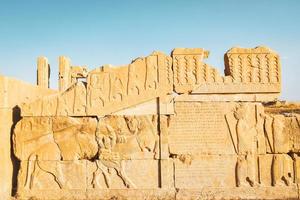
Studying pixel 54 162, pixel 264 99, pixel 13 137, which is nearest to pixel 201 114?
pixel 264 99

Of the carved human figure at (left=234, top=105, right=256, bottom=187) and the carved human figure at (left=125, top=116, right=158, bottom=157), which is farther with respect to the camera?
the carved human figure at (left=125, top=116, right=158, bottom=157)

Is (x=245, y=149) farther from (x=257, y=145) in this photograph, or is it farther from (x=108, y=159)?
(x=108, y=159)

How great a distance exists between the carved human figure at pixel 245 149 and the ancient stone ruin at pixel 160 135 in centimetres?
2

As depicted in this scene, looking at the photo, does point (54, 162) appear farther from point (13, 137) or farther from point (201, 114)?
point (201, 114)

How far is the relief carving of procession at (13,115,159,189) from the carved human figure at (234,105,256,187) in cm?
189

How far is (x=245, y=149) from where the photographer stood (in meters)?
7.73

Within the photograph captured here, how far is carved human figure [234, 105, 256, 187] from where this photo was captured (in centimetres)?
767

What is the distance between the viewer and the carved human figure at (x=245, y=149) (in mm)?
7668

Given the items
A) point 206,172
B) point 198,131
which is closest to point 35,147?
point 198,131

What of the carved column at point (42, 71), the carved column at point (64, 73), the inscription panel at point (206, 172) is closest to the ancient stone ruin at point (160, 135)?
the inscription panel at point (206, 172)

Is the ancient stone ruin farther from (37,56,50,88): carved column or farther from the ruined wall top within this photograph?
(37,56,50,88): carved column

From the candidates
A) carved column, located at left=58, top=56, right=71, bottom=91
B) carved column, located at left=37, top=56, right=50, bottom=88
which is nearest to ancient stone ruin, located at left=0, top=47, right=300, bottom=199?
carved column, located at left=37, top=56, right=50, bottom=88

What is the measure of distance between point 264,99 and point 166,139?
8.02 feet

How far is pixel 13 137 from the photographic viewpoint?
7.85m
